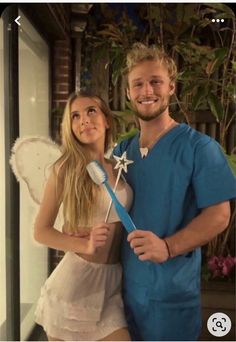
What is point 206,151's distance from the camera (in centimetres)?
99

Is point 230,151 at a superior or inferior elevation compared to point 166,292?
superior

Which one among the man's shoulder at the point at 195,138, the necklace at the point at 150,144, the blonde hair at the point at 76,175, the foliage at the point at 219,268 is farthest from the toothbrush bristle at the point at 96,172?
the foliage at the point at 219,268

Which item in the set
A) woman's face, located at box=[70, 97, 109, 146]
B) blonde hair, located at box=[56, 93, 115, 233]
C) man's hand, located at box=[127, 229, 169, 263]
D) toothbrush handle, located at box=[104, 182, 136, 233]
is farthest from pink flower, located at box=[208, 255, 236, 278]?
woman's face, located at box=[70, 97, 109, 146]

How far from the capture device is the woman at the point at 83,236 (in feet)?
3.31

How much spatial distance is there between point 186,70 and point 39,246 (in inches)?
23.9

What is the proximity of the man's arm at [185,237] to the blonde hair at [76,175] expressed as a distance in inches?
5.6

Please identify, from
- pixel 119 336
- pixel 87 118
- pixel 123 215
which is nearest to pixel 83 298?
pixel 119 336

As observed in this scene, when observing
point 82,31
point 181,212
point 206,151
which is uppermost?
point 82,31

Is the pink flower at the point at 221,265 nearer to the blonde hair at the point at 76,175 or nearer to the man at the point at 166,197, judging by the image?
the man at the point at 166,197

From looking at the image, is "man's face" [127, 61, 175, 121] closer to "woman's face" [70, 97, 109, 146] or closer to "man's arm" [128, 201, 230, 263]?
"woman's face" [70, 97, 109, 146]

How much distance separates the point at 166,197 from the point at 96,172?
7.6 inches

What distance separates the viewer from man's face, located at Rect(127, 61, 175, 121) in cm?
99

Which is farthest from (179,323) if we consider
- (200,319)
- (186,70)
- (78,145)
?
(186,70)

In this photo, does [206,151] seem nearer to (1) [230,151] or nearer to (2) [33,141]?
(1) [230,151]
